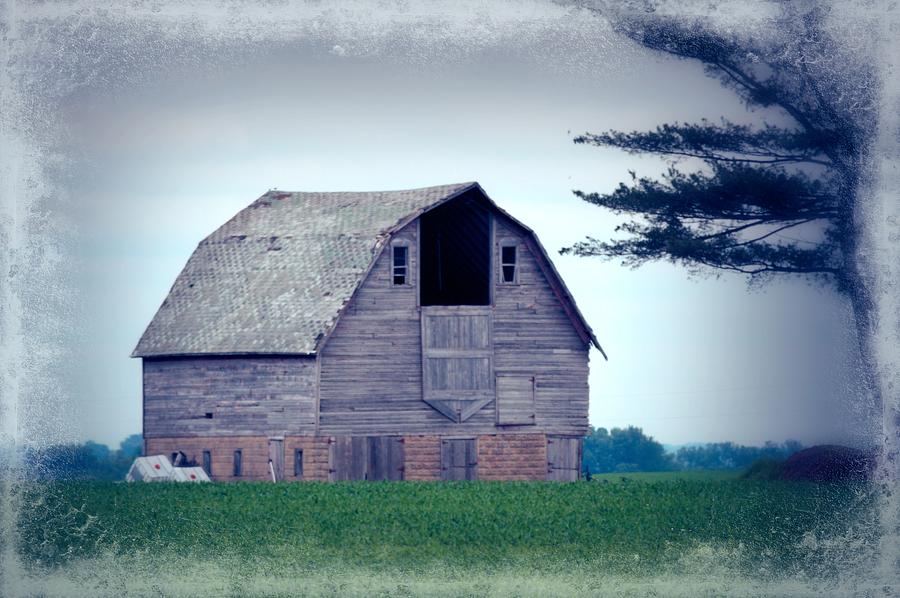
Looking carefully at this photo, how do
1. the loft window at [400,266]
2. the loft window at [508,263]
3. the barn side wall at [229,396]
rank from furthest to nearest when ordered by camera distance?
1. the loft window at [508,263]
2. the loft window at [400,266]
3. the barn side wall at [229,396]

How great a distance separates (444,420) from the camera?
40.8 metres

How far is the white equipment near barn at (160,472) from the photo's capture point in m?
39.7

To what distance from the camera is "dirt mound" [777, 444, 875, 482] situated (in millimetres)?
31752

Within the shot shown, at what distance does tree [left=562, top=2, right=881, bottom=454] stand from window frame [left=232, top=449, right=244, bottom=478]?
9.28 metres

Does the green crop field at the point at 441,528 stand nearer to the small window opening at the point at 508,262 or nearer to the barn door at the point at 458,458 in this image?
the barn door at the point at 458,458

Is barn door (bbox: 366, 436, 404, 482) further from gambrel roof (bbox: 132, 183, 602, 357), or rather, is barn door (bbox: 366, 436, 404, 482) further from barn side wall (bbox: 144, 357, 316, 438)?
gambrel roof (bbox: 132, 183, 602, 357)

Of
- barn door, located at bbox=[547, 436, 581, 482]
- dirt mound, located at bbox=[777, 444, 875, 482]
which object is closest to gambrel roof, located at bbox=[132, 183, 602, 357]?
barn door, located at bbox=[547, 436, 581, 482]

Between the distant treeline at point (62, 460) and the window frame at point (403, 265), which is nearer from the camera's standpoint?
the distant treeline at point (62, 460)

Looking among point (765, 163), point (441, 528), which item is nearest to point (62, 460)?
point (441, 528)

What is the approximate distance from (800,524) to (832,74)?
7.38 metres

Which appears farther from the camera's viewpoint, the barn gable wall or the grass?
the barn gable wall

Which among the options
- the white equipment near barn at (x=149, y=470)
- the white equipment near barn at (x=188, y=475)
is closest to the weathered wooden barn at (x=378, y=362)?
the white equipment near barn at (x=188, y=475)

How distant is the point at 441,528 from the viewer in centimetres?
2884

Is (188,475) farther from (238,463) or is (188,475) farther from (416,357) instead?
(416,357)
